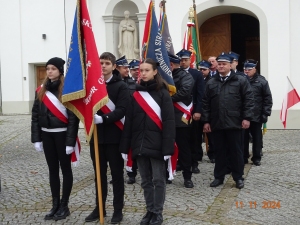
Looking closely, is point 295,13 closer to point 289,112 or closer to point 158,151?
point 289,112

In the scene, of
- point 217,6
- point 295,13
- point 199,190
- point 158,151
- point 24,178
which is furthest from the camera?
point 217,6

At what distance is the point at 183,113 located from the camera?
8.34 meters

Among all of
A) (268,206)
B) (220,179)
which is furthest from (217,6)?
(268,206)

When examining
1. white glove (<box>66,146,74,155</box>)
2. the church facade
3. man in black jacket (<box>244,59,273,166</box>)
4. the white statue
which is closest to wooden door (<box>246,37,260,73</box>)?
the church facade

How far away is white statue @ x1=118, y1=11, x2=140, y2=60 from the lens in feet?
57.3

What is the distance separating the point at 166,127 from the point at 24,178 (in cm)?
410

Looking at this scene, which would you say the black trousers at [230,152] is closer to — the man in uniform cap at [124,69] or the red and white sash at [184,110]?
the red and white sash at [184,110]

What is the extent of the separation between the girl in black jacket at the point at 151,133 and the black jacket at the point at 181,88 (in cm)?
196

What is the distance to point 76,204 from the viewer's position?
7301 millimetres

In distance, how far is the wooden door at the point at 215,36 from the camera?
60.4ft

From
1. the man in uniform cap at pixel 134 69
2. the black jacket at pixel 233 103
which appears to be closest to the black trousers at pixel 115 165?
the black jacket at pixel 233 103

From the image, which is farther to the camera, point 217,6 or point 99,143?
point 217,6

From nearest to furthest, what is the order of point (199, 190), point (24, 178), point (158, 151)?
point (158, 151) < point (199, 190) < point (24, 178)

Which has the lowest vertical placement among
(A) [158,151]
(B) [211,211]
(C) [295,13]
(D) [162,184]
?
(B) [211,211]
